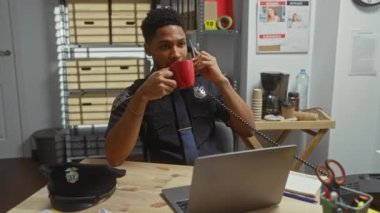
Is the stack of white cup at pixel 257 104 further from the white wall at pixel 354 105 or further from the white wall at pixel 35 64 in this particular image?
the white wall at pixel 35 64

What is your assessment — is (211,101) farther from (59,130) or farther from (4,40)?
(4,40)

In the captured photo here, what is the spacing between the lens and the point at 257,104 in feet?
7.54

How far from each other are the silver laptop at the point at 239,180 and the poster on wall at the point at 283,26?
1657 millimetres

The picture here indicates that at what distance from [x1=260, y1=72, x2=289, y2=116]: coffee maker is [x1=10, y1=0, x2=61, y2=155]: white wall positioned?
7.36 ft

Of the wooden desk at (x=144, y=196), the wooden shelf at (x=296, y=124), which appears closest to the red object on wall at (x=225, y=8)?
the wooden shelf at (x=296, y=124)

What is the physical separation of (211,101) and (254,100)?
0.83 m

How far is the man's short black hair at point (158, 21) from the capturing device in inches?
55.9

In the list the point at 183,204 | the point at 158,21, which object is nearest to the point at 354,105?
the point at 158,21

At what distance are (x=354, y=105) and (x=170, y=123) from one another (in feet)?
4.85

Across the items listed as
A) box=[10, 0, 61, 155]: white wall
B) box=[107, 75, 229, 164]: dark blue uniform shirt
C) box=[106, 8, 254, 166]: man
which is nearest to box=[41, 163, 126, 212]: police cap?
box=[106, 8, 254, 166]: man

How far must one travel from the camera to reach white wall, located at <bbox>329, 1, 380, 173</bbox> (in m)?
2.23

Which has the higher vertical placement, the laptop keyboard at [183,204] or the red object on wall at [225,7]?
the red object on wall at [225,7]

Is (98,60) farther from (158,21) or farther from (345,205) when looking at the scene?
(345,205)

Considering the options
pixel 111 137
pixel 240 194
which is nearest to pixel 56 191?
pixel 111 137
